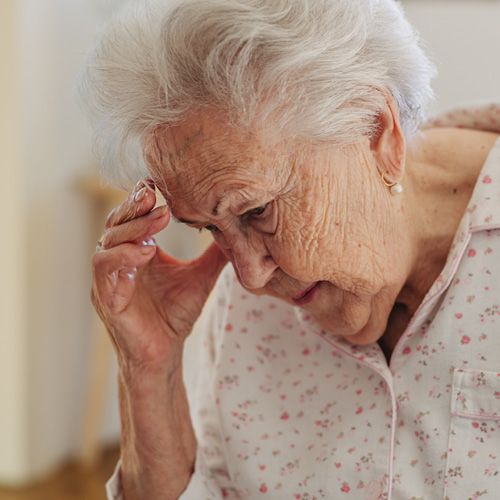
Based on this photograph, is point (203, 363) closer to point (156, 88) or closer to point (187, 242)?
point (156, 88)

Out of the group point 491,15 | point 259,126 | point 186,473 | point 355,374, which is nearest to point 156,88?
point 259,126

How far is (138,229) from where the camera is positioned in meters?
1.35

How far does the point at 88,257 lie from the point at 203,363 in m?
1.58

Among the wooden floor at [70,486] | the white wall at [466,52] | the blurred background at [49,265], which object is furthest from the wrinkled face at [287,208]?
the wooden floor at [70,486]

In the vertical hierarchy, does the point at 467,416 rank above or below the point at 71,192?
above

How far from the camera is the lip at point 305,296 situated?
1.34 metres

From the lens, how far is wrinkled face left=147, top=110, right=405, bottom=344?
1.20 m

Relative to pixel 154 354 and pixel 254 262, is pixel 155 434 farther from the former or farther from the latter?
pixel 254 262

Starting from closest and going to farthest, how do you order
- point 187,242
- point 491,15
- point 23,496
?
point 491,15, point 23,496, point 187,242

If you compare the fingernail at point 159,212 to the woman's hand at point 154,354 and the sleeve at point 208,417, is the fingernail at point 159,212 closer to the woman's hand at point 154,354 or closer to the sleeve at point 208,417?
the woman's hand at point 154,354

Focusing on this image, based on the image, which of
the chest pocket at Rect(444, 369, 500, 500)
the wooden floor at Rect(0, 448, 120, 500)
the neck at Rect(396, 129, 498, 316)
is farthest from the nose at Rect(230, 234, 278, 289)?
the wooden floor at Rect(0, 448, 120, 500)

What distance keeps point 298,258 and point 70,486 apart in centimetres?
203

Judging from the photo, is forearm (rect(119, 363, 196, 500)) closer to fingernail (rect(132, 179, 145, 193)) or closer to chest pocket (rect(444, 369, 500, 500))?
fingernail (rect(132, 179, 145, 193))

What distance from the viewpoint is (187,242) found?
11.1ft
